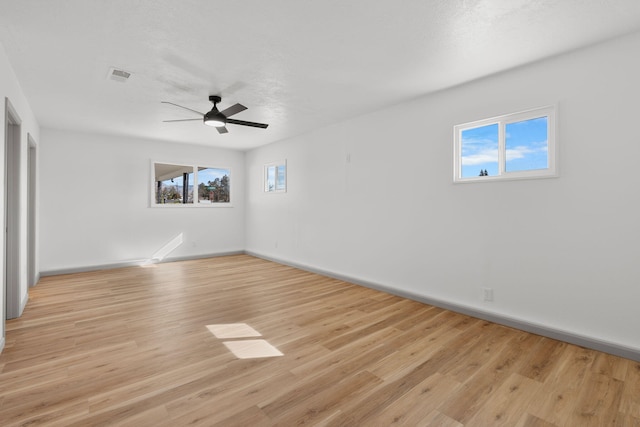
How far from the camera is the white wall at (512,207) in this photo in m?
2.60

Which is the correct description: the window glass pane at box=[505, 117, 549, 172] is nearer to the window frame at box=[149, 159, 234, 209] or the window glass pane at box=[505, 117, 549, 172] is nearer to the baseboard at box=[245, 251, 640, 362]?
the baseboard at box=[245, 251, 640, 362]

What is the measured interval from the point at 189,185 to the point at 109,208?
63.4 inches

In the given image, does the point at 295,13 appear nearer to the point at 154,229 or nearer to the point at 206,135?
the point at 206,135

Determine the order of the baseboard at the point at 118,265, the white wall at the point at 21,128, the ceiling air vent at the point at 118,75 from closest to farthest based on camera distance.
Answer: the white wall at the point at 21,128 → the ceiling air vent at the point at 118,75 → the baseboard at the point at 118,265

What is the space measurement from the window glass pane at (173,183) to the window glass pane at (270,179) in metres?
1.69

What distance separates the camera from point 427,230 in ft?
13.0

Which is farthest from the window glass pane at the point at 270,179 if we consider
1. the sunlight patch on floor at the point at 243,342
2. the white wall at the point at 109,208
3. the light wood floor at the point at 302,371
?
the sunlight patch on floor at the point at 243,342

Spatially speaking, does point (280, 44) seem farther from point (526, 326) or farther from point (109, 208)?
point (109, 208)

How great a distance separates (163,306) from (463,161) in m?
3.99

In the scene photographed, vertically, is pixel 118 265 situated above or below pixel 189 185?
below

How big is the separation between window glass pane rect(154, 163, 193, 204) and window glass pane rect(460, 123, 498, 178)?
575 centimetres

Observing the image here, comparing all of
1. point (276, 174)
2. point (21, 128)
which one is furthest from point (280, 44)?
point (276, 174)

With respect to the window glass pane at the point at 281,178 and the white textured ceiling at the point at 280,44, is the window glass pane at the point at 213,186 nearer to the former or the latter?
the window glass pane at the point at 281,178

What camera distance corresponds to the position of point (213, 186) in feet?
24.5
